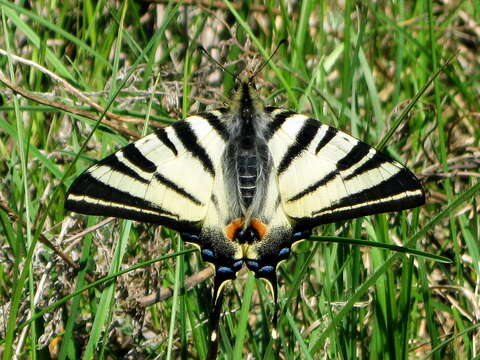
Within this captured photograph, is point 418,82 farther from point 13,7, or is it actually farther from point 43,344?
point 43,344

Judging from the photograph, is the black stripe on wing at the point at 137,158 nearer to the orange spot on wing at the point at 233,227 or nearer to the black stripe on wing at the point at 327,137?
the orange spot on wing at the point at 233,227

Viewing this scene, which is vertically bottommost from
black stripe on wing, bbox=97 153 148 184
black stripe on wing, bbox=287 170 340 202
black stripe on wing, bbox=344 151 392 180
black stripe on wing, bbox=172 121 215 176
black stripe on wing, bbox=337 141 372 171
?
black stripe on wing, bbox=287 170 340 202

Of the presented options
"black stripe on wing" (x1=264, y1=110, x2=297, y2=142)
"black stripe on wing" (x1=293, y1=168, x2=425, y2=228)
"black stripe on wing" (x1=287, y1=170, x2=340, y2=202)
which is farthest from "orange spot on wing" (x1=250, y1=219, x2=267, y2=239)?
"black stripe on wing" (x1=264, y1=110, x2=297, y2=142)

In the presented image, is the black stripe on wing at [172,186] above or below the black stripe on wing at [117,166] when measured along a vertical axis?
below

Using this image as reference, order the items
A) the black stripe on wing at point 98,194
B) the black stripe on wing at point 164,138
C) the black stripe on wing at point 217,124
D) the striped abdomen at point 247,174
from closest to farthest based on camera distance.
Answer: the black stripe on wing at point 98,194, the black stripe on wing at point 164,138, the striped abdomen at point 247,174, the black stripe on wing at point 217,124

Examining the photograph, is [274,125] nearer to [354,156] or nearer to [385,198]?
[354,156]

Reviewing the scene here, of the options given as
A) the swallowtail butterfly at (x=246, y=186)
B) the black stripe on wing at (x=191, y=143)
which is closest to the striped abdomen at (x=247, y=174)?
the swallowtail butterfly at (x=246, y=186)

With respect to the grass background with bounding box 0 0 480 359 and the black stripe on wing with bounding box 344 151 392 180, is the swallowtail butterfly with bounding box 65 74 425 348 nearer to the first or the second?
the black stripe on wing with bounding box 344 151 392 180
